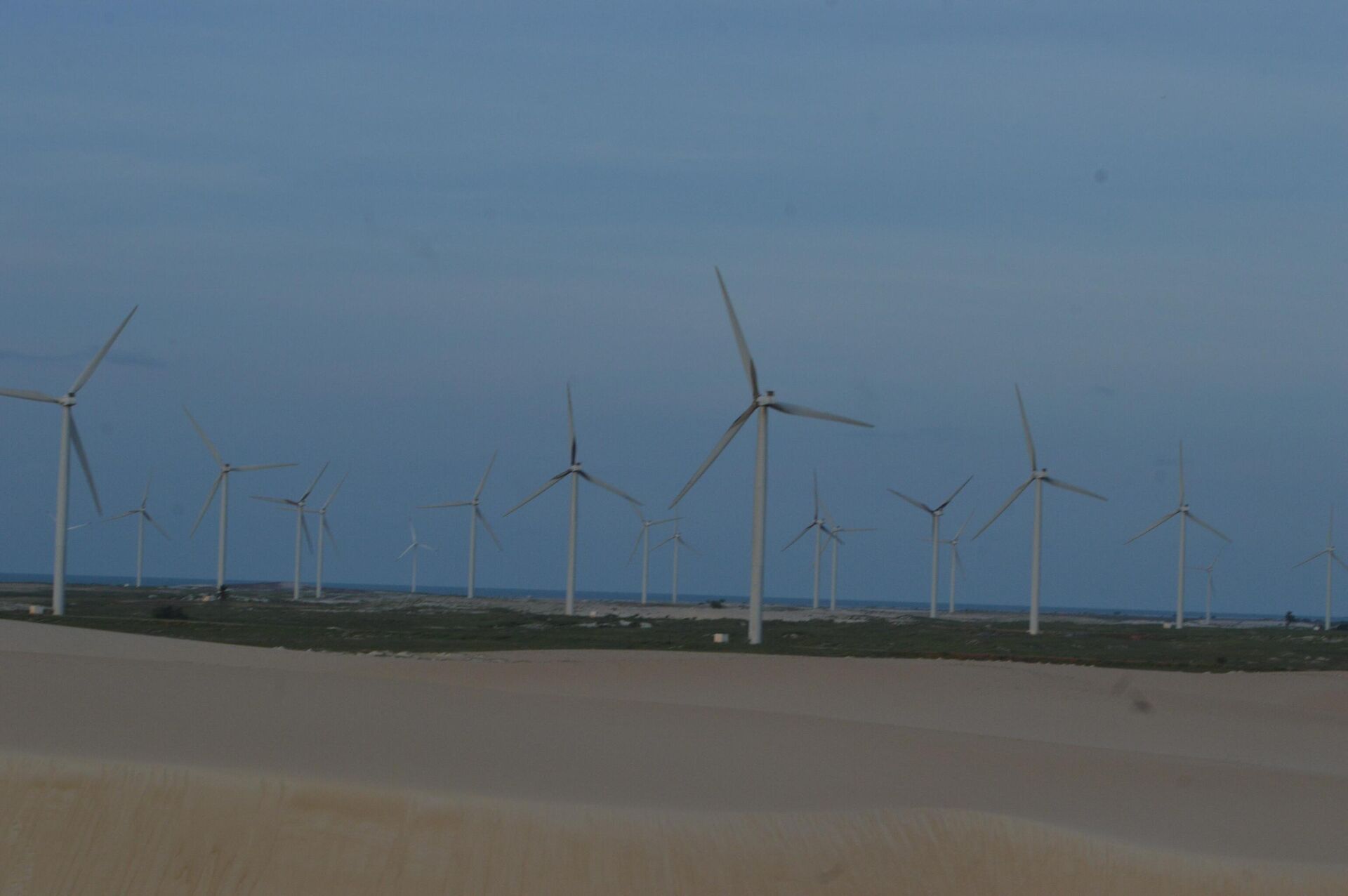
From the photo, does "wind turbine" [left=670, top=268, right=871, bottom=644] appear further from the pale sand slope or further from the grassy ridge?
the pale sand slope

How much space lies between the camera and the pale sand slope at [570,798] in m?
14.1

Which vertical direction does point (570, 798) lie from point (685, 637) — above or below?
above

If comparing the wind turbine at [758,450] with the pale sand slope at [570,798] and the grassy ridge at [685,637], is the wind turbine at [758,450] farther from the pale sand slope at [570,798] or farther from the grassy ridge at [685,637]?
the pale sand slope at [570,798]

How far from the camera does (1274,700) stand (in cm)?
4088

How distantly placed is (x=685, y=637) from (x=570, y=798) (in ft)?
155

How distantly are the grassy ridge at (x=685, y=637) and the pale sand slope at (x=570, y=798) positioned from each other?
23293 millimetres

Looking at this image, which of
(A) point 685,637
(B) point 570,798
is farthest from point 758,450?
(B) point 570,798

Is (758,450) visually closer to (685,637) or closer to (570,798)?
(685,637)

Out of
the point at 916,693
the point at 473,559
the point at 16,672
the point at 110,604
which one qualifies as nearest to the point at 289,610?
the point at 110,604

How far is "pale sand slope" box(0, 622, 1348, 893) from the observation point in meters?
14.1

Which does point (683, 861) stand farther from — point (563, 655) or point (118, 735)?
point (563, 655)

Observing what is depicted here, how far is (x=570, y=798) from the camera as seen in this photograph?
15.8m

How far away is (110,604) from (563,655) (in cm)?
6227

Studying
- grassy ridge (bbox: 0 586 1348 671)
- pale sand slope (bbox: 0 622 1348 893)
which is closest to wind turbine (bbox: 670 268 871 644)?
grassy ridge (bbox: 0 586 1348 671)
